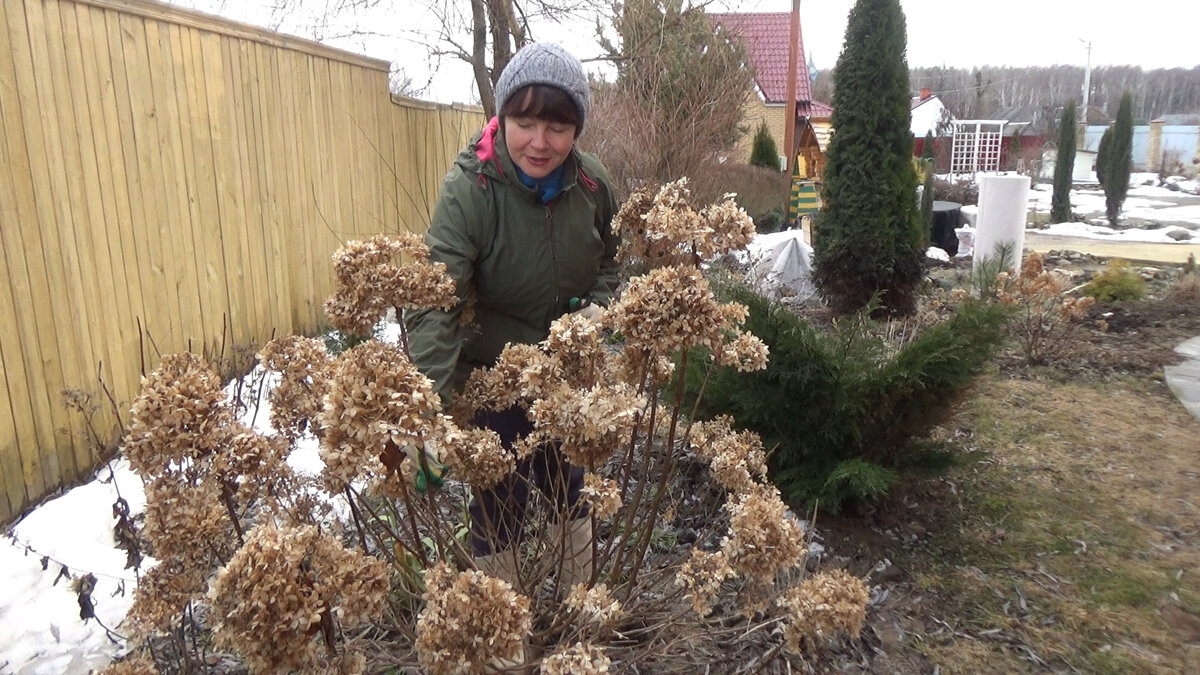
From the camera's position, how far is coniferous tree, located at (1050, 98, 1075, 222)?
17781 mm

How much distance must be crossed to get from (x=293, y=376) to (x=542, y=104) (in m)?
0.94

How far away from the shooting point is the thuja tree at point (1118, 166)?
17.6 metres

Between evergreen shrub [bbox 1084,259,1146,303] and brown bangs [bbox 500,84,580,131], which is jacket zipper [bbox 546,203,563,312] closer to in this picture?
brown bangs [bbox 500,84,580,131]

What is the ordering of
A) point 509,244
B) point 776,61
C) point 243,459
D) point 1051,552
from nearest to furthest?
point 243,459 → point 509,244 → point 1051,552 → point 776,61

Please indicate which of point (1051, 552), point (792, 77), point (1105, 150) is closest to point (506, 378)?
point (1051, 552)

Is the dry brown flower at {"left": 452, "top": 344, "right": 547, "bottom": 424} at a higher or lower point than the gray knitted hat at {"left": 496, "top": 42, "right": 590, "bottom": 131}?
lower

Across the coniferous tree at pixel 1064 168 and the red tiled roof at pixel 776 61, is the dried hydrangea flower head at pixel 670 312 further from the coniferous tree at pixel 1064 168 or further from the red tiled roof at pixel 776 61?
the red tiled roof at pixel 776 61

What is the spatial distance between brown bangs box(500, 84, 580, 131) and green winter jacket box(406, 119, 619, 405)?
17 centimetres

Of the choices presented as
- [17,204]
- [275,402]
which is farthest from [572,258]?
[17,204]

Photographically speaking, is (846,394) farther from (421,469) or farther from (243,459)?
(243,459)

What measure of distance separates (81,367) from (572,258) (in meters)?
2.68

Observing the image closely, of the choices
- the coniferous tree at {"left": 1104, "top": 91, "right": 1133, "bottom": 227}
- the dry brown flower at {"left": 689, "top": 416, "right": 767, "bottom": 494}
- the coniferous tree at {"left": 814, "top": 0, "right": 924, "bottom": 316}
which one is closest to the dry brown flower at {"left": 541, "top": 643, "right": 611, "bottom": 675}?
the dry brown flower at {"left": 689, "top": 416, "right": 767, "bottom": 494}

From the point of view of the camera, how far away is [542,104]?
6.53 feet

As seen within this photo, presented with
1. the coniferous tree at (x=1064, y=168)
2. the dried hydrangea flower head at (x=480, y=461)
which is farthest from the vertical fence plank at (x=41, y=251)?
the coniferous tree at (x=1064, y=168)
